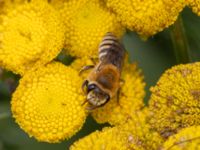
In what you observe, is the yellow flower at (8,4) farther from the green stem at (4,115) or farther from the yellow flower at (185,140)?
the yellow flower at (185,140)

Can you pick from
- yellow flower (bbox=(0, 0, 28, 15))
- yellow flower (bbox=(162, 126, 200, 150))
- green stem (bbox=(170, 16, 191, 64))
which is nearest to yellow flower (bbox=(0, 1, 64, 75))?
yellow flower (bbox=(0, 0, 28, 15))

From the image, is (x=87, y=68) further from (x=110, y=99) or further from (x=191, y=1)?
(x=191, y=1)

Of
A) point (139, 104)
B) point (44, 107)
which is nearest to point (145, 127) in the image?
point (139, 104)

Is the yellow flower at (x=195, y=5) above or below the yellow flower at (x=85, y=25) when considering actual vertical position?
above

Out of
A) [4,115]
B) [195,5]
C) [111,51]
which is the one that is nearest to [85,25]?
[111,51]

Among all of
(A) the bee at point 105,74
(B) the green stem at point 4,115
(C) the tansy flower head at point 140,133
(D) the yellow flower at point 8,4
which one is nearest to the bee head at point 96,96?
(A) the bee at point 105,74

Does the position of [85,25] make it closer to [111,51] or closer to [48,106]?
[111,51]
